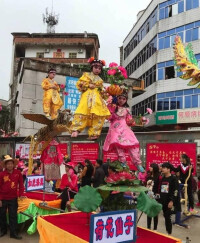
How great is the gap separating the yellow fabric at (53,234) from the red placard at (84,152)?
6.78 metres

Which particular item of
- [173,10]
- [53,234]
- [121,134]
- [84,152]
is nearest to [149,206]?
[53,234]

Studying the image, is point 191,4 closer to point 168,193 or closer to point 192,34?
point 192,34

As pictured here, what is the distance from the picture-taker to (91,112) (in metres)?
5.28

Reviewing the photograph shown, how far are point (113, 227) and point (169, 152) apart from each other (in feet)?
21.7

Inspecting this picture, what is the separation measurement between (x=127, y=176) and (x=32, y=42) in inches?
1300

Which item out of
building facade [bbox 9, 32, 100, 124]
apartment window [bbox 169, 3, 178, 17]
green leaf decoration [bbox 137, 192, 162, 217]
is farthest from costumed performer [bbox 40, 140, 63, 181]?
building facade [bbox 9, 32, 100, 124]

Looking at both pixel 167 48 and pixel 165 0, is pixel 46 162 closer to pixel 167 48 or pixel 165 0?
pixel 167 48

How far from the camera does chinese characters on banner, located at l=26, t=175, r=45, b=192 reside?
589 centimetres

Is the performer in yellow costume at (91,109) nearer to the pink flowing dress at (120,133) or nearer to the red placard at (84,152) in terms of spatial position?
the pink flowing dress at (120,133)

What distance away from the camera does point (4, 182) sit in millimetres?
5418

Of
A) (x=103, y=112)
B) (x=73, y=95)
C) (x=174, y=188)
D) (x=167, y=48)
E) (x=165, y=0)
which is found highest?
(x=165, y=0)

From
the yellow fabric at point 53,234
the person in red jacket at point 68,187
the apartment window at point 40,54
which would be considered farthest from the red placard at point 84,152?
the apartment window at point 40,54

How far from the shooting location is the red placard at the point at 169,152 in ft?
28.6

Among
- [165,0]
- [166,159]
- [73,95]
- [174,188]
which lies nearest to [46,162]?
[174,188]
